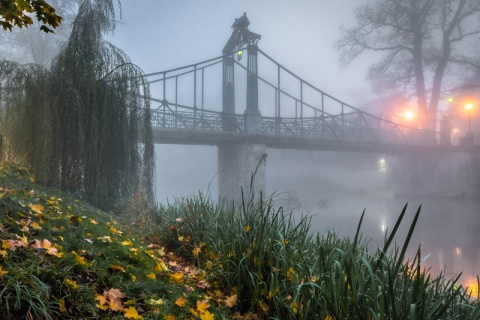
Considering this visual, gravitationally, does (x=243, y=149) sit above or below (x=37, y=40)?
below

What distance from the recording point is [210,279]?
8.37 feet

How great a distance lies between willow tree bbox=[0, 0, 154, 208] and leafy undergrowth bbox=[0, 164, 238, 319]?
311cm

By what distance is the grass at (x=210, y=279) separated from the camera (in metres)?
1.47

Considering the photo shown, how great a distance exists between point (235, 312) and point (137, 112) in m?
4.98

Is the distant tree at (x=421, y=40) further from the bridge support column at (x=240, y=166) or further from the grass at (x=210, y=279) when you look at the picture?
the grass at (x=210, y=279)

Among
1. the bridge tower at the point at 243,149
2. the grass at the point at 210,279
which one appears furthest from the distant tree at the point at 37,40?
the grass at the point at 210,279

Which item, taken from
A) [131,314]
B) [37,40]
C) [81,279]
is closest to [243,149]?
[37,40]

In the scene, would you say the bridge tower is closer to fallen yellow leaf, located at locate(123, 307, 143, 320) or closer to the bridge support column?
the bridge support column

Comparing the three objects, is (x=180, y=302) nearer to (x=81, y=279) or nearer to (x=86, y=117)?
(x=81, y=279)

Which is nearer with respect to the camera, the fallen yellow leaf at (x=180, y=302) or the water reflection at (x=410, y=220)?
the fallen yellow leaf at (x=180, y=302)

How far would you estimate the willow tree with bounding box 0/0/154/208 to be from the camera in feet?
18.0

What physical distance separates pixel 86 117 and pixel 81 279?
4.56 metres

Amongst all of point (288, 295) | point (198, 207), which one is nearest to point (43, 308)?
point (288, 295)

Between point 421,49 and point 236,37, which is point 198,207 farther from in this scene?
point 421,49
